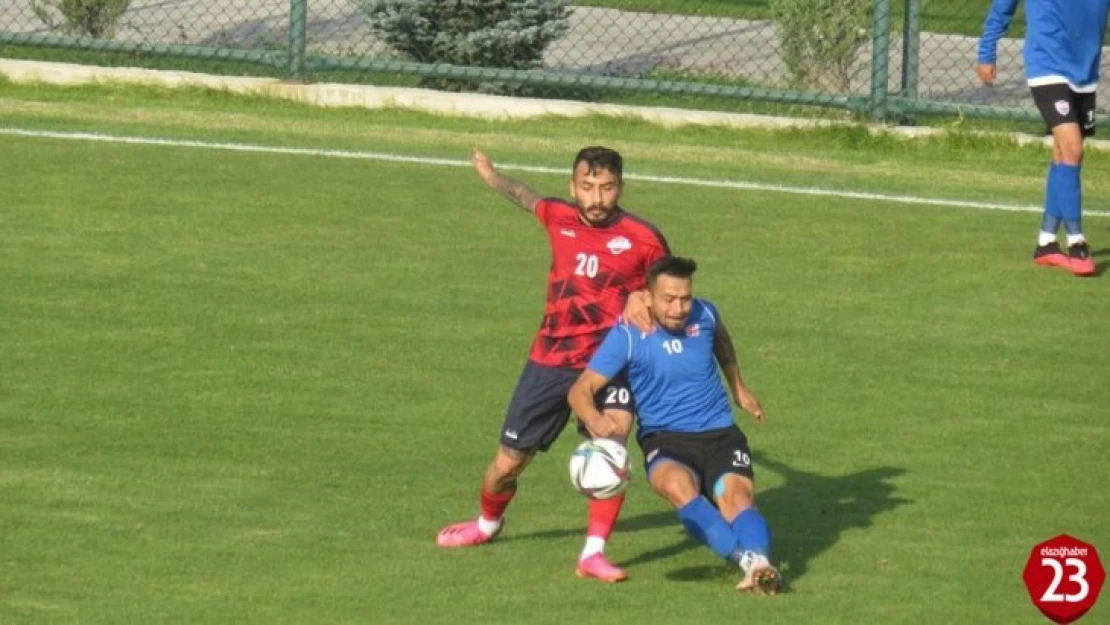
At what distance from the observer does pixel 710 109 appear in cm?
2003

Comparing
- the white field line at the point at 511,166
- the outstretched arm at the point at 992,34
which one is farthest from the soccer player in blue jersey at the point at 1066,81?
the white field line at the point at 511,166

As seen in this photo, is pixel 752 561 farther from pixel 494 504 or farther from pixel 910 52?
pixel 910 52

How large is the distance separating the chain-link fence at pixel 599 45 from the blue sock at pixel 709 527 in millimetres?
9364

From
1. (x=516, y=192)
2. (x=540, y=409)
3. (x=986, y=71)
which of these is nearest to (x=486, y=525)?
(x=540, y=409)

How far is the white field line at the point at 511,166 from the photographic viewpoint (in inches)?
682

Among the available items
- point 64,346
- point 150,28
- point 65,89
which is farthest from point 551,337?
point 150,28

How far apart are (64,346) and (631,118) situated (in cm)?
672

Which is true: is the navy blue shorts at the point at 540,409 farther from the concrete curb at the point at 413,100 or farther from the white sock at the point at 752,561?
the concrete curb at the point at 413,100

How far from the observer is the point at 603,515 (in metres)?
10.1

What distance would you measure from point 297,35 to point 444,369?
22.8 feet

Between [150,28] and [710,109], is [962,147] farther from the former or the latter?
[150,28]

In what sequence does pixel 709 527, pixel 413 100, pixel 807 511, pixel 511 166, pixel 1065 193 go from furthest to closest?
1. pixel 413 100
2. pixel 511 166
3. pixel 1065 193
4. pixel 807 511
5. pixel 709 527

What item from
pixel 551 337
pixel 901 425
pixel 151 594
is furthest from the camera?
pixel 901 425

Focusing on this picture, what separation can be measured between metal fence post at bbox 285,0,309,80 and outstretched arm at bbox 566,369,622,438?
1010 cm
